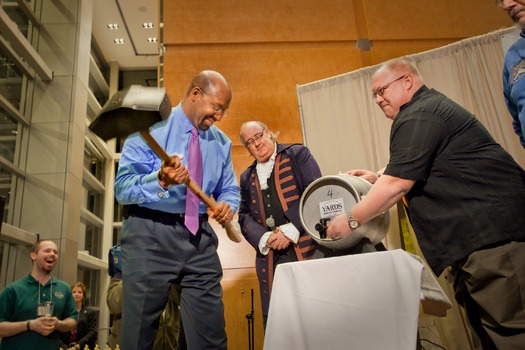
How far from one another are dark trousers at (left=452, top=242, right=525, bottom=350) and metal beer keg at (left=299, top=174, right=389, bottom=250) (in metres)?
0.55

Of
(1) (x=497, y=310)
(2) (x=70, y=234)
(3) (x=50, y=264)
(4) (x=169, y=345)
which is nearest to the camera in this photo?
(1) (x=497, y=310)

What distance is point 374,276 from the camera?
5.02 feet

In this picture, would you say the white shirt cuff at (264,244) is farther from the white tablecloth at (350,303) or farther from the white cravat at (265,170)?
the white tablecloth at (350,303)

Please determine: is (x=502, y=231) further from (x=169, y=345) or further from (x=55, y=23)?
(x=55, y=23)

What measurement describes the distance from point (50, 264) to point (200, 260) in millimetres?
2540

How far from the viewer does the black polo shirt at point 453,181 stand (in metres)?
1.46

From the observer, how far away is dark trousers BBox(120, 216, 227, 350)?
5.32 feet

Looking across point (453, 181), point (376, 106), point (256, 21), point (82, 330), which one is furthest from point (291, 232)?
point (82, 330)

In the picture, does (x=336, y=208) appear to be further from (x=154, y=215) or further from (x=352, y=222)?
(x=154, y=215)

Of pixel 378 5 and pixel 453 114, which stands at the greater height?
pixel 378 5

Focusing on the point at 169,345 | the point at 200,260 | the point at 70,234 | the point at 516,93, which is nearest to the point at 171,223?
the point at 200,260

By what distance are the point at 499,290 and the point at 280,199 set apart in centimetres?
139

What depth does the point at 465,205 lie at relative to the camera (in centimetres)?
150

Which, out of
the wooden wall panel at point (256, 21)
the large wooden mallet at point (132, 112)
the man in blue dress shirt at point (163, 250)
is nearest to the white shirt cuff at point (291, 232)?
the man in blue dress shirt at point (163, 250)
